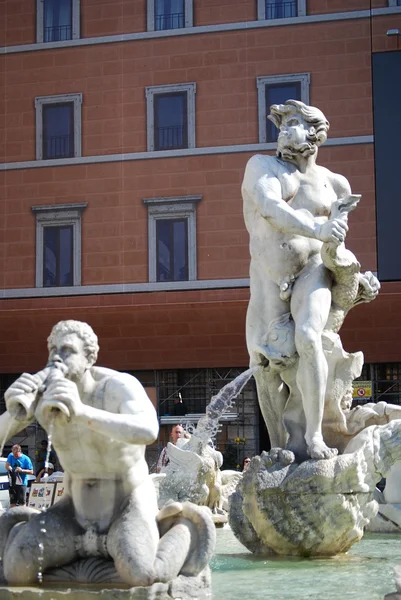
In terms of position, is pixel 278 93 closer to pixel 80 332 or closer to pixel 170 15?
pixel 170 15

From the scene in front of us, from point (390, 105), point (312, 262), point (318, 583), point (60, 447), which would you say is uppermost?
point (390, 105)

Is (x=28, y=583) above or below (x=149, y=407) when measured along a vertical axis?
below

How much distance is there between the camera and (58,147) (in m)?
26.5

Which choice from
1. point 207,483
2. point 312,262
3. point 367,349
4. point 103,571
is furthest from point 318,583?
point 367,349

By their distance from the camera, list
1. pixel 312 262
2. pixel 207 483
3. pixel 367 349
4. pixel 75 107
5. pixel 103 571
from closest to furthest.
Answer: pixel 103 571
pixel 312 262
pixel 207 483
pixel 367 349
pixel 75 107

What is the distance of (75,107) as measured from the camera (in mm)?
26312

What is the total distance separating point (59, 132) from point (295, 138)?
794 inches

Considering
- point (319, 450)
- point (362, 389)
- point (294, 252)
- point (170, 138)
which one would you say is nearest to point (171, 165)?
point (170, 138)

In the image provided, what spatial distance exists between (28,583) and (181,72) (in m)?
22.2

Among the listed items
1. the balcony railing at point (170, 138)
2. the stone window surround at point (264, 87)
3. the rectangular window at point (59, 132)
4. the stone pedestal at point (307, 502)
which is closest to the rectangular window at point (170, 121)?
the balcony railing at point (170, 138)

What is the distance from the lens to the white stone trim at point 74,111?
26266 millimetres

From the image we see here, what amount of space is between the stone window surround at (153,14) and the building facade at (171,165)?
3 centimetres

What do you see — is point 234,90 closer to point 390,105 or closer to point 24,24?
point 390,105

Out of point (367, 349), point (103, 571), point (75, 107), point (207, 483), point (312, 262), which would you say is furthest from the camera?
point (75, 107)
